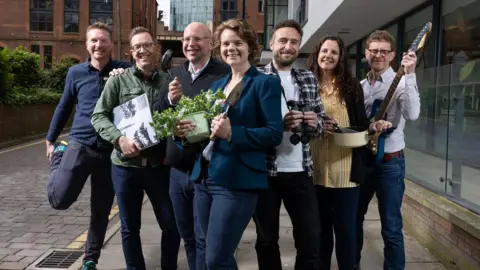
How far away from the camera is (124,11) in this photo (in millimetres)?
48688

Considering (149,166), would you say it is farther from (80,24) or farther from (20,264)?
(80,24)

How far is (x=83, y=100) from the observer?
411 centimetres

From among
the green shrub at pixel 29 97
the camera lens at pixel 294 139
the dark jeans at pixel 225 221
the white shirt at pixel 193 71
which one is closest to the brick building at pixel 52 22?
the green shrub at pixel 29 97

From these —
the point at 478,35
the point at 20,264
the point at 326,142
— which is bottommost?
the point at 20,264

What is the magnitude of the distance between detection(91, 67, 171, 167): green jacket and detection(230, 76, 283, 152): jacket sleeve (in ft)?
3.57

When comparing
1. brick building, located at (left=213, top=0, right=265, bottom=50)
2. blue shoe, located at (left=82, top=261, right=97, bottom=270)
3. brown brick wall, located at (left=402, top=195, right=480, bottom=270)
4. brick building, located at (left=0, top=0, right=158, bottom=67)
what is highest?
brick building, located at (left=213, top=0, right=265, bottom=50)

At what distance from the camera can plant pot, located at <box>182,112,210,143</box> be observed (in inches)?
106

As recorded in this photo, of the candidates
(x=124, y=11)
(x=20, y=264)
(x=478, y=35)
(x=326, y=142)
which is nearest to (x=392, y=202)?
(x=326, y=142)

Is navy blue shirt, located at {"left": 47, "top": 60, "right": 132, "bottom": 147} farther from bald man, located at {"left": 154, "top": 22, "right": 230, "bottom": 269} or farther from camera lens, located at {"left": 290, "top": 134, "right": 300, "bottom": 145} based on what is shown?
camera lens, located at {"left": 290, "top": 134, "right": 300, "bottom": 145}

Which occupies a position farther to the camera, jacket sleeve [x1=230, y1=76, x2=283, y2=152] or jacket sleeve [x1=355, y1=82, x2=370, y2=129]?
jacket sleeve [x1=355, y1=82, x2=370, y2=129]

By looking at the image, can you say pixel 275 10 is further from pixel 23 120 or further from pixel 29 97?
pixel 23 120

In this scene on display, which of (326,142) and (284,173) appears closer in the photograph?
(284,173)

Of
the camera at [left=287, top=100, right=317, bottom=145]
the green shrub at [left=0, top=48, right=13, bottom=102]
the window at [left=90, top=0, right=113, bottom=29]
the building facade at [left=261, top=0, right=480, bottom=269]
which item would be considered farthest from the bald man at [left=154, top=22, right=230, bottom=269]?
the window at [left=90, top=0, right=113, bottom=29]

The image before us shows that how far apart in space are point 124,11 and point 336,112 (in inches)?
1912
